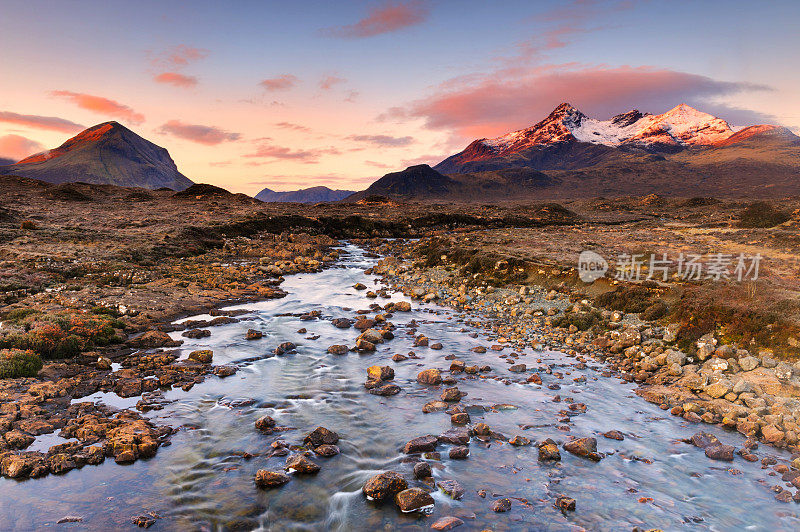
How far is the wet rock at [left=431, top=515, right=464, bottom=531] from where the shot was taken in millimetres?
8055

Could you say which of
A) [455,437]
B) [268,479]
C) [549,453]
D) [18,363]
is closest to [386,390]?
[455,437]

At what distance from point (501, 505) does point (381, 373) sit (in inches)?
284

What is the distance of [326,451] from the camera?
1053cm

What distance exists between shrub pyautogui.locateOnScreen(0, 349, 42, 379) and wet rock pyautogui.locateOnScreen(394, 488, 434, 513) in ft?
44.9

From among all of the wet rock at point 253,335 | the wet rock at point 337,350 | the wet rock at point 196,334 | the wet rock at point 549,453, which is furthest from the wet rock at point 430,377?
the wet rock at point 196,334

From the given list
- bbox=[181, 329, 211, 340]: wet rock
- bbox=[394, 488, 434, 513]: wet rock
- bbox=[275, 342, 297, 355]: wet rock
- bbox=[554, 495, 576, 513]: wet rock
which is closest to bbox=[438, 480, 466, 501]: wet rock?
bbox=[394, 488, 434, 513]: wet rock

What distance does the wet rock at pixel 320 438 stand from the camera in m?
10.9

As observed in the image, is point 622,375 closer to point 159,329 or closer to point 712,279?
point 712,279

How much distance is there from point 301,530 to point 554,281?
21782mm

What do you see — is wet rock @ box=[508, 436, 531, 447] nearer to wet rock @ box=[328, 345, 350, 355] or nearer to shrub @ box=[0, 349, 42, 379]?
wet rock @ box=[328, 345, 350, 355]

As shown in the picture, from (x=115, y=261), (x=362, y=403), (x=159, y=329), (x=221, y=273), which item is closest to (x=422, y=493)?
(x=362, y=403)

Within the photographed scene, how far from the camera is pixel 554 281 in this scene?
84.2 feet

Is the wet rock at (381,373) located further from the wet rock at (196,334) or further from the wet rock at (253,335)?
the wet rock at (196,334)

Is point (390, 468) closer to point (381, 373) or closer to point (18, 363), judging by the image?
point (381, 373)
